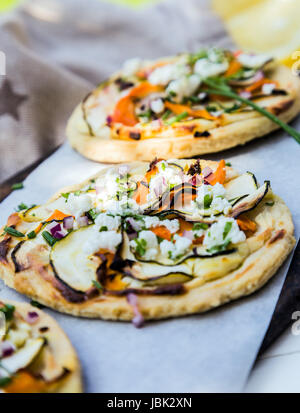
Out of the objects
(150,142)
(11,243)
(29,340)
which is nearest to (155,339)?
(29,340)

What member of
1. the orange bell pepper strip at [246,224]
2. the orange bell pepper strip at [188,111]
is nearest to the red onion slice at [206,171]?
the orange bell pepper strip at [246,224]

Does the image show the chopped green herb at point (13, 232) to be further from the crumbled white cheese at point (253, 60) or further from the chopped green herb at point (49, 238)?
the crumbled white cheese at point (253, 60)

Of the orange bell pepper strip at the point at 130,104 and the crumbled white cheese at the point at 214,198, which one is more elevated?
the crumbled white cheese at the point at 214,198

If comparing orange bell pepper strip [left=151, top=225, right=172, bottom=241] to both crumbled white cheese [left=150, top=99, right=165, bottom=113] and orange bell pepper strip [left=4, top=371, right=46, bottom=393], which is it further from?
crumbled white cheese [left=150, top=99, right=165, bottom=113]

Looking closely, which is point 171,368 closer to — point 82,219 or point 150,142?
point 82,219

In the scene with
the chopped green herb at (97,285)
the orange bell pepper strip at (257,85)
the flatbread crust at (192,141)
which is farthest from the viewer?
the orange bell pepper strip at (257,85)

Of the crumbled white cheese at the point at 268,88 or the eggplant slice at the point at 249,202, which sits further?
the crumbled white cheese at the point at 268,88
